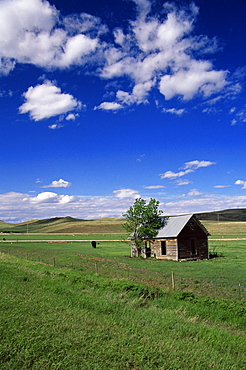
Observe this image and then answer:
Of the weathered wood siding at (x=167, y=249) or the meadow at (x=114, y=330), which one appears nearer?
the meadow at (x=114, y=330)

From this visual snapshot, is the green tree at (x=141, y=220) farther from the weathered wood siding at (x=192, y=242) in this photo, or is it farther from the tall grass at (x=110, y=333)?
the tall grass at (x=110, y=333)

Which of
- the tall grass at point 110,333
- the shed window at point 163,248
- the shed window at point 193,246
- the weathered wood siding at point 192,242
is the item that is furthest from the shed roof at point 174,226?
the tall grass at point 110,333

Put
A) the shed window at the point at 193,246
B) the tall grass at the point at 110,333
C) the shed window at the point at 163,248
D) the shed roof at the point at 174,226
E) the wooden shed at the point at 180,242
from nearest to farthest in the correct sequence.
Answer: the tall grass at the point at 110,333
the wooden shed at the point at 180,242
the shed roof at the point at 174,226
the shed window at the point at 193,246
the shed window at the point at 163,248

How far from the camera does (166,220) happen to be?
4544cm

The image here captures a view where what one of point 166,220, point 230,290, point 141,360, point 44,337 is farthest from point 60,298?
point 166,220

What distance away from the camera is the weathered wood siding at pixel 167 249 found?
39375 millimetres

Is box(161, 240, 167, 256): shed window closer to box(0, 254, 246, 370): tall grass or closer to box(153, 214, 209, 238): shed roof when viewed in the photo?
box(153, 214, 209, 238): shed roof

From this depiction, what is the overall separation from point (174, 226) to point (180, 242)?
9.57 feet

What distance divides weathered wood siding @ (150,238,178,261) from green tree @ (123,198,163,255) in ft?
6.15

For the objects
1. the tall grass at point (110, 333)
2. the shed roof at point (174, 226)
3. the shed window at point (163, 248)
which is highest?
the shed roof at point (174, 226)

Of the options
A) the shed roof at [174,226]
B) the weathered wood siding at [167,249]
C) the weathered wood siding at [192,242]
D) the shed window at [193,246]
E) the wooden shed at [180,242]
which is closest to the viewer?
the weathered wood siding at [167,249]

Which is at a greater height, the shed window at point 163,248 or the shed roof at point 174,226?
the shed roof at point 174,226

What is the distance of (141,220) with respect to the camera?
45.0 meters

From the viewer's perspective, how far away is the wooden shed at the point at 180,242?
3966 centimetres
